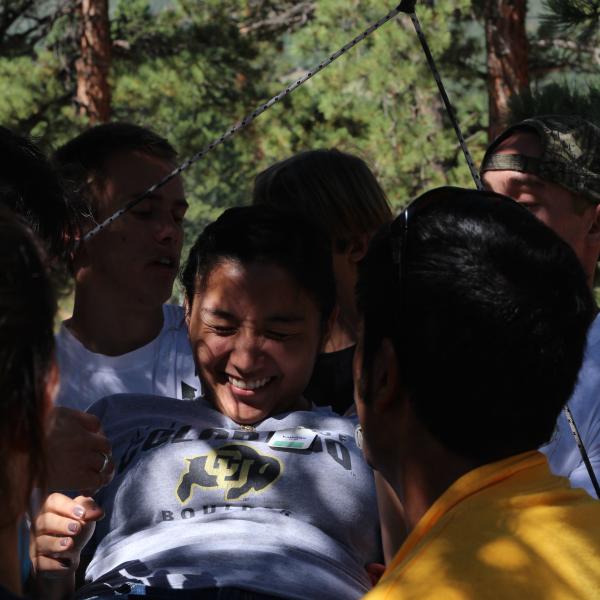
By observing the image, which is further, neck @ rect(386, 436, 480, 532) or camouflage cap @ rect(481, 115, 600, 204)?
camouflage cap @ rect(481, 115, 600, 204)

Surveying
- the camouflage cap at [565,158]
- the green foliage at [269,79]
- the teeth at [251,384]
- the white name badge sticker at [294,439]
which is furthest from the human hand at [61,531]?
the green foliage at [269,79]

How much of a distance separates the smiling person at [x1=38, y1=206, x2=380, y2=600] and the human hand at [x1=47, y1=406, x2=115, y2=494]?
6 cm

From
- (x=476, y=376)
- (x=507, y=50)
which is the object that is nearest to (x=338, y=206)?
(x=476, y=376)

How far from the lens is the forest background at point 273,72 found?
418 inches

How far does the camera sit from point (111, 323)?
124 inches

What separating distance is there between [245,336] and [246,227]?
0.32m

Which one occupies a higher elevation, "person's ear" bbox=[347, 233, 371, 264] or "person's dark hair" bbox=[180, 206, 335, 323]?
"person's dark hair" bbox=[180, 206, 335, 323]

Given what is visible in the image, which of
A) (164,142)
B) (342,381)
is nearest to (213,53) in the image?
(164,142)

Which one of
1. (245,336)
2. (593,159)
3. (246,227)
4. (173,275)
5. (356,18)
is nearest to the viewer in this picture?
(245,336)

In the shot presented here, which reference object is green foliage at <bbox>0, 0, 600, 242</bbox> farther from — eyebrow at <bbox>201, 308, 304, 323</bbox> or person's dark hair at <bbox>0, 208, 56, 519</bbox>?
person's dark hair at <bbox>0, 208, 56, 519</bbox>

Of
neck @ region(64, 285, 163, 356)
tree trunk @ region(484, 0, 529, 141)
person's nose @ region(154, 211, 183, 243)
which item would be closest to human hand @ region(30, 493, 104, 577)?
neck @ region(64, 285, 163, 356)

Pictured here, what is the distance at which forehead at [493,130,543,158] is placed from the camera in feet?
9.50

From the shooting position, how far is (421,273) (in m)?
1.50

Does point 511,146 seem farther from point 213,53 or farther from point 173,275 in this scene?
point 213,53
